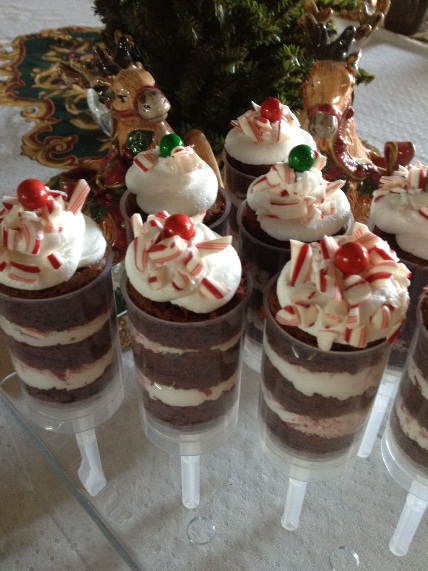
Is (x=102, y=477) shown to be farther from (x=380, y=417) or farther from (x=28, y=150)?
(x=28, y=150)

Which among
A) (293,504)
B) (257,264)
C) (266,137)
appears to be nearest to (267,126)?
(266,137)

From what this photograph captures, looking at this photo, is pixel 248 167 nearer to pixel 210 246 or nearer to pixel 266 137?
pixel 266 137

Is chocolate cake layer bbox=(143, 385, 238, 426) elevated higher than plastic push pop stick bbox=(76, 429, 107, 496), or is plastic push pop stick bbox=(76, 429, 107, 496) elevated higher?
chocolate cake layer bbox=(143, 385, 238, 426)

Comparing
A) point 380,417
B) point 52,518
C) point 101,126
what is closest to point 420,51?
point 101,126

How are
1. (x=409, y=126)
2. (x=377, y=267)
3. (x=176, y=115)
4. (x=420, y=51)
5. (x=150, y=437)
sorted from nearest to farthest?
(x=377, y=267)
(x=150, y=437)
(x=176, y=115)
(x=409, y=126)
(x=420, y=51)

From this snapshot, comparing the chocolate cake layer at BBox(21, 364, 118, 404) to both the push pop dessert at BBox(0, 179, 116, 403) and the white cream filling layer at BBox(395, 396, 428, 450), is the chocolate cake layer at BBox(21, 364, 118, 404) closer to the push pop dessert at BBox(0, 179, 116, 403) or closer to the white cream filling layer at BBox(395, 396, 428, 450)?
the push pop dessert at BBox(0, 179, 116, 403)

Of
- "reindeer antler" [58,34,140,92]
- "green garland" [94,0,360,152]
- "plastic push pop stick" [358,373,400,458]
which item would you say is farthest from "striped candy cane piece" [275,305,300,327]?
"green garland" [94,0,360,152]
